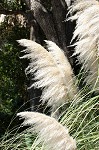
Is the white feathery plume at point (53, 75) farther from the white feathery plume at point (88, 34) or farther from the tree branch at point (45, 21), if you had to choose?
the tree branch at point (45, 21)

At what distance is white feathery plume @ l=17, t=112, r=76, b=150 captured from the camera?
1.94 meters

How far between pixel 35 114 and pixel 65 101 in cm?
93

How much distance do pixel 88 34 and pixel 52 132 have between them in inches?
32.7

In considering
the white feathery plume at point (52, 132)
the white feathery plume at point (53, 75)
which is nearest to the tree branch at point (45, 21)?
the white feathery plume at point (53, 75)

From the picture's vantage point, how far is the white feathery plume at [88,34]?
98.2 inches

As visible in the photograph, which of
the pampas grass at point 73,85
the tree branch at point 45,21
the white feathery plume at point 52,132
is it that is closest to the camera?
the white feathery plume at point 52,132

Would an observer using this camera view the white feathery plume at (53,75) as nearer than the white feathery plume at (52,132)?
No

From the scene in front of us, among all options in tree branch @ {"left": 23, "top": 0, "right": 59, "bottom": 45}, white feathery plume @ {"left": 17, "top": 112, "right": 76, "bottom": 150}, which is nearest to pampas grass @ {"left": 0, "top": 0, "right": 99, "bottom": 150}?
white feathery plume @ {"left": 17, "top": 112, "right": 76, "bottom": 150}

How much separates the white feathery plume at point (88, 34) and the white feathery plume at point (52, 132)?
708 millimetres

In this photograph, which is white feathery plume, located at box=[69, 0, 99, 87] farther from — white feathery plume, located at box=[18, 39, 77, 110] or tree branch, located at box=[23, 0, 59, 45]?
tree branch, located at box=[23, 0, 59, 45]

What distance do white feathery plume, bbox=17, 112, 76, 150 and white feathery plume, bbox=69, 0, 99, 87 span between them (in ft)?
2.32

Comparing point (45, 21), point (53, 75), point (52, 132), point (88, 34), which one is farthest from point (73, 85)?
point (45, 21)

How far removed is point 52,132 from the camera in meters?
1.99

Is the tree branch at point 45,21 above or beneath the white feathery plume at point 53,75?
above
